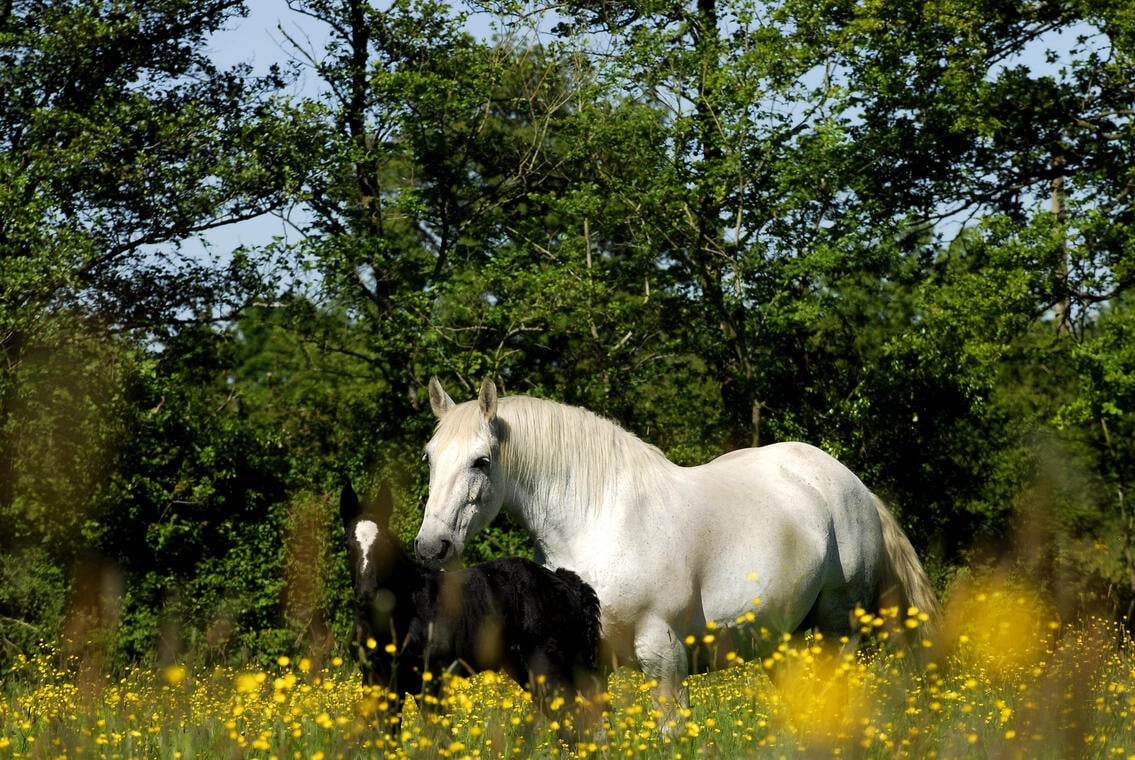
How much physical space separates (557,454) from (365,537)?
116cm

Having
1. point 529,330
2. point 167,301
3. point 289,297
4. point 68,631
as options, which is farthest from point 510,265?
point 68,631

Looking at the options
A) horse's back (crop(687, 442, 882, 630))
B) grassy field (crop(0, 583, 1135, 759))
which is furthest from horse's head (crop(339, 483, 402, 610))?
horse's back (crop(687, 442, 882, 630))

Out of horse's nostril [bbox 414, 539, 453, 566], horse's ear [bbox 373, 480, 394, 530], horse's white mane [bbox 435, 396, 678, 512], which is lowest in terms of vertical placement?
horse's nostril [bbox 414, 539, 453, 566]

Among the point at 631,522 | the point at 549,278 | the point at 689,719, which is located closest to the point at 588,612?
the point at 631,522

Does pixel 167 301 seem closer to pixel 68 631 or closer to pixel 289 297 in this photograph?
pixel 289 297

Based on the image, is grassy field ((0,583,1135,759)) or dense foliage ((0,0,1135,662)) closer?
grassy field ((0,583,1135,759))

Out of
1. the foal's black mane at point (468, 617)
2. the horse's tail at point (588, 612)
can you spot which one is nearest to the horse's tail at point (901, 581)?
the horse's tail at point (588, 612)

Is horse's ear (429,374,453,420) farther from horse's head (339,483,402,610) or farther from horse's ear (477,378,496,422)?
horse's head (339,483,402,610)

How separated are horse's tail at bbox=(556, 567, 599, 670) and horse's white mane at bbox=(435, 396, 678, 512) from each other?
464 millimetres

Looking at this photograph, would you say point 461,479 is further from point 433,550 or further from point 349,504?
point 349,504

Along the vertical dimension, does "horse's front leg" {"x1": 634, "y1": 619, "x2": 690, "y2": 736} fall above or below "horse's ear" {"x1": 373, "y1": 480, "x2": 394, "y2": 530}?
below

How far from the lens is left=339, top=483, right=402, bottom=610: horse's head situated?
5684 mm

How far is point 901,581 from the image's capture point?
8.12 metres

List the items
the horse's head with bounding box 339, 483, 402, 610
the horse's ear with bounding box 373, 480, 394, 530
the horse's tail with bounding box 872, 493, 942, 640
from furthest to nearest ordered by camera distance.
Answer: the horse's tail with bounding box 872, 493, 942, 640, the horse's ear with bounding box 373, 480, 394, 530, the horse's head with bounding box 339, 483, 402, 610
